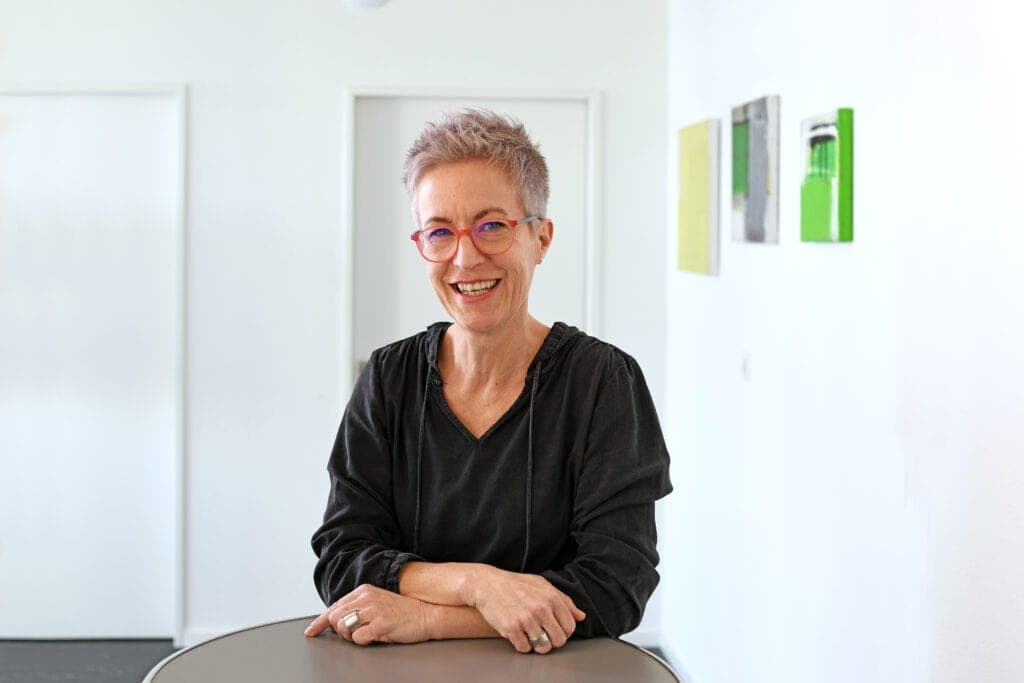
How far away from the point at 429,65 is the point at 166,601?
2179 millimetres

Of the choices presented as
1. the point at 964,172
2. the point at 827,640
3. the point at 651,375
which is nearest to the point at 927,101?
the point at 964,172

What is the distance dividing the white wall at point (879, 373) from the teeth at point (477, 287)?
2.39ft

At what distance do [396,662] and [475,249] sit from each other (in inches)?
20.5

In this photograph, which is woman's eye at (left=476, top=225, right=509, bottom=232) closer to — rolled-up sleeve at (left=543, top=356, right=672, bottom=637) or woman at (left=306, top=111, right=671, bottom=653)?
woman at (left=306, top=111, right=671, bottom=653)

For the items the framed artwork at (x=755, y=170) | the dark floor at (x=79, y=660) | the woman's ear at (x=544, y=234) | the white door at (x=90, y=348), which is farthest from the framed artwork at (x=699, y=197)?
the dark floor at (x=79, y=660)

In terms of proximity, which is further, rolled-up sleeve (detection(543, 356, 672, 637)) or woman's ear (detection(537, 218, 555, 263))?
woman's ear (detection(537, 218, 555, 263))

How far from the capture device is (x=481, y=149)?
68.7 inches

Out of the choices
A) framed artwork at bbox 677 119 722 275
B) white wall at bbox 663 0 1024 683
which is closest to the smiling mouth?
white wall at bbox 663 0 1024 683

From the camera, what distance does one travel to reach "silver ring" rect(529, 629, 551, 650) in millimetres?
1658

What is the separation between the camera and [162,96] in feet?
16.1

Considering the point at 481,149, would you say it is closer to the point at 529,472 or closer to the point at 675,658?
the point at 529,472

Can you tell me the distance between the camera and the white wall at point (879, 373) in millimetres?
1964

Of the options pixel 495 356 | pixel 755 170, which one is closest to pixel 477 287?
pixel 495 356

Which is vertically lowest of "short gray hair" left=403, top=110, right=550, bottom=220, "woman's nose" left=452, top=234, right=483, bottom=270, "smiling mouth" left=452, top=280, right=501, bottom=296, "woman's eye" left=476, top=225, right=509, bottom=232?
"smiling mouth" left=452, top=280, right=501, bottom=296
